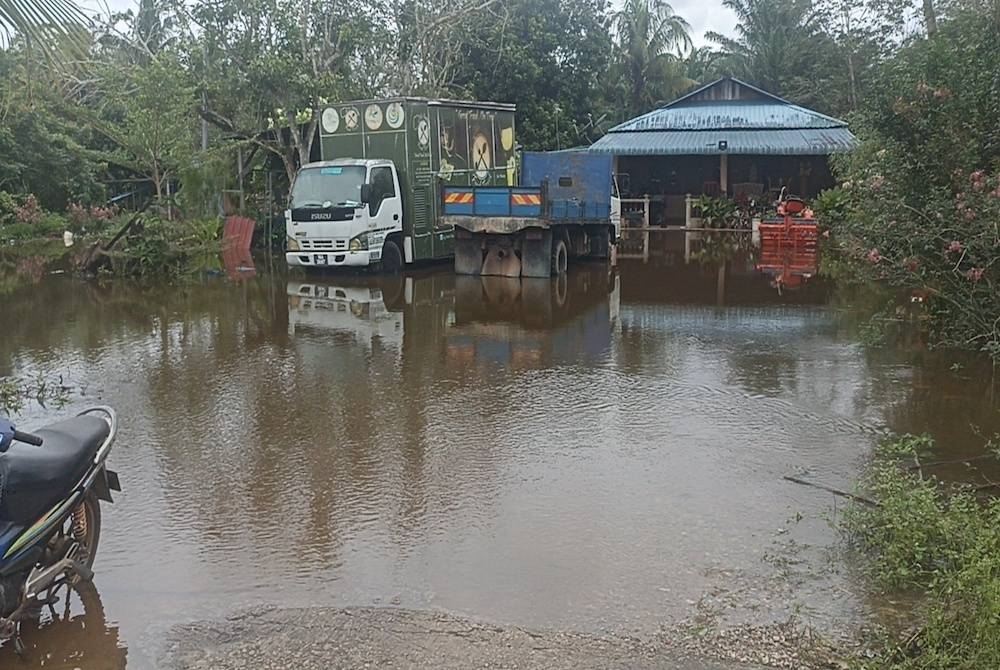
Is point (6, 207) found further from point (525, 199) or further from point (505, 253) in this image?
point (525, 199)

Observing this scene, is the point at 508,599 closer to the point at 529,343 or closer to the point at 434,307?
the point at 529,343

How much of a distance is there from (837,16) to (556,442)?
32954 mm

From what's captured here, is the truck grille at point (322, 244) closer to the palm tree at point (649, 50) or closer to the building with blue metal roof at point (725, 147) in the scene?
the building with blue metal roof at point (725, 147)

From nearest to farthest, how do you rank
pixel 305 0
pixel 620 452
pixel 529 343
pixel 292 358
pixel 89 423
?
1. pixel 89 423
2. pixel 620 452
3. pixel 292 358
4. pixel 529 343
5. pixel 305 0

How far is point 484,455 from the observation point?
6.93 metres

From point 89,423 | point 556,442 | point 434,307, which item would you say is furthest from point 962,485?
point 434,307

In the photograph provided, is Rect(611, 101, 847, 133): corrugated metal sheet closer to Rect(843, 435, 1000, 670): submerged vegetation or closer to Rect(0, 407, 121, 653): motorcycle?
Rect(843, 435, 1000, 670): submerged vegetation

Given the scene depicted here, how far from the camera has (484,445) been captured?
23.5ft

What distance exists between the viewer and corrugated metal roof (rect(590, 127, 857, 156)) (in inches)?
1063

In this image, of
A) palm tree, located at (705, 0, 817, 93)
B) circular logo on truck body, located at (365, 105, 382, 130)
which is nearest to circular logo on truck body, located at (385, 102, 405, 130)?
circular logo on truck body, located at (365, 105, 382, 130)

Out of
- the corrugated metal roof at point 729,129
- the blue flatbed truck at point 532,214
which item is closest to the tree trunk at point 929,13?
the blue flatbed truck at point 532,214

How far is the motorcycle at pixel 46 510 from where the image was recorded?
4227mm

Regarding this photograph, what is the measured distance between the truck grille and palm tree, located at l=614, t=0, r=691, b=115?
77.4 feet

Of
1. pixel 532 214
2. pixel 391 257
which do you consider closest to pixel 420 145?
pixel 391 257
